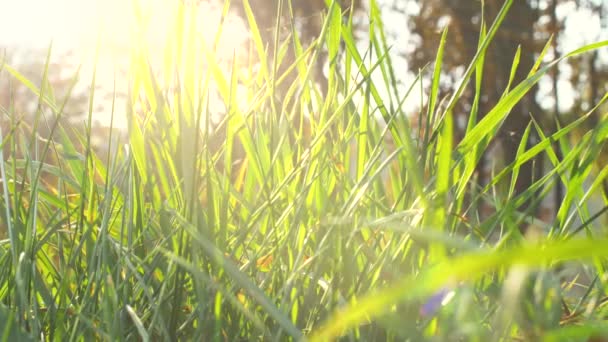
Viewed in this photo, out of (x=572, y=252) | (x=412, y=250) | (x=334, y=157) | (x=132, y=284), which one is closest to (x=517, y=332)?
(x=412, y=250)

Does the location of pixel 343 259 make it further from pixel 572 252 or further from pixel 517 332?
pixel 572 252

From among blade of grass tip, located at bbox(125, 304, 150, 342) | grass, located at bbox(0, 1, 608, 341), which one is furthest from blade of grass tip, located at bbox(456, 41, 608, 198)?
blade of grass tip, located at bbox(125, 304, 150, 342)

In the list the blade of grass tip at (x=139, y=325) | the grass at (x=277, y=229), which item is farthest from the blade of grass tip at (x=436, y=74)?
the blade of grass tip at (x=139, y=325)

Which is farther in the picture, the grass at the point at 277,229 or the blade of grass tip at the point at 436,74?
the blade of grass tip at the point at 436,74

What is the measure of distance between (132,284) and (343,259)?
0.25m

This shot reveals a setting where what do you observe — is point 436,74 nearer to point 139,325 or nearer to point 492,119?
point 492,119

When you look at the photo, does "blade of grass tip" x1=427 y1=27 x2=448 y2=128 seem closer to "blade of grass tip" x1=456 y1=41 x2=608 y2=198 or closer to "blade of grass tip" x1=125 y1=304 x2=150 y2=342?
"blade of grass tip" x1=456 y1=41 x2=608 y2=198

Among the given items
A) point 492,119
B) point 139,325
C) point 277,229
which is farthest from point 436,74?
point 139,325

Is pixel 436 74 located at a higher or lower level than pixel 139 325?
higher

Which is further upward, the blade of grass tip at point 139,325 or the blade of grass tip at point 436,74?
the blade of grass tip at point 436,74

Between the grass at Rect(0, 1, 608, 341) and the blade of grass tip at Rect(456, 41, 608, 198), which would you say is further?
the blade of grass tip at Rect(456, 41, 608, 198)

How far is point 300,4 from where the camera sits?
6.38 metres

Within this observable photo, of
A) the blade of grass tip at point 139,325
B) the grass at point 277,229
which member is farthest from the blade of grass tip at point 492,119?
the blade of grass tip at point 139,325

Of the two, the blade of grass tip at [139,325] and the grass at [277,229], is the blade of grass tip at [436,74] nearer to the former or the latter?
the grass at [277,229]
